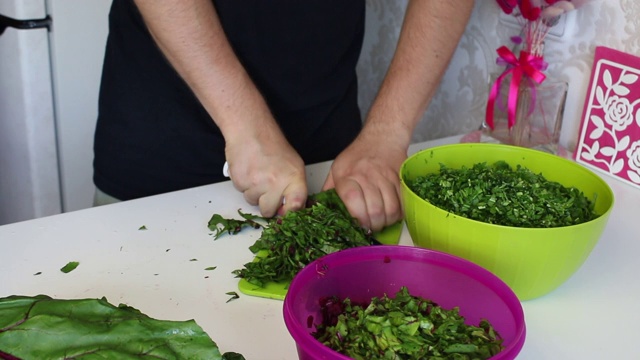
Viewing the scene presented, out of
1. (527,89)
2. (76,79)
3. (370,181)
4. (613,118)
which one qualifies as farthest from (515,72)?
(76,79)

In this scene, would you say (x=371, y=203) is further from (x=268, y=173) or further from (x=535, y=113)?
(x=535, y=113)

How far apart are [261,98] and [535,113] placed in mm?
459

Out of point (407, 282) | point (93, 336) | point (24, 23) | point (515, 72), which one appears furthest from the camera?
Result: point (24, 23)

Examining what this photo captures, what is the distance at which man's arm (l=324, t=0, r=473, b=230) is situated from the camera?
0.95 metres

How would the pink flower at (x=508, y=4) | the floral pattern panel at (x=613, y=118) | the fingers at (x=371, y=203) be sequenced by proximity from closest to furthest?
the fingers at (x=371, y=203)
the floral pattern panel at (x=613, y=118)
the pink flower at (x=508, y=4)

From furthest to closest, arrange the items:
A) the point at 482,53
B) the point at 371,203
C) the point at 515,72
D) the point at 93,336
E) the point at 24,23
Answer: the point at 24,23, the point at 482,53, the point at 515,72, the point at 371,203, the point at 93,336

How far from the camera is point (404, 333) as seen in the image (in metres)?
0.61

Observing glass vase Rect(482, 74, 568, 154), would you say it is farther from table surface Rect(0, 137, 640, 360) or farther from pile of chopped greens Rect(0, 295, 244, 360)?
pile of chopped greens Rect(0, 295, 244, 360)

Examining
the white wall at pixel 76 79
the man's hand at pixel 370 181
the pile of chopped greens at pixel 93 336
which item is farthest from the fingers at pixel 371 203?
the white wall at pixel 76 79

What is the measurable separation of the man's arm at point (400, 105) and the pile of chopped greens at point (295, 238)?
0.19 feet

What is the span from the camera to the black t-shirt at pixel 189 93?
1180mm

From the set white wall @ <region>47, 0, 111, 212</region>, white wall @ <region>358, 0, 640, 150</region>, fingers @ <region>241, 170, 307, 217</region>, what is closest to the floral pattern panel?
white wall @ <region>358, 0, 640, 150</region>

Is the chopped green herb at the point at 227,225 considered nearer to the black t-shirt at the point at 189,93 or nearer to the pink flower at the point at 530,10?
the black t-shirt at the point at 189,93

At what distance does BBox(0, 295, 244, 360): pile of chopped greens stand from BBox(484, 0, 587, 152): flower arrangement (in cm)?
72
